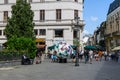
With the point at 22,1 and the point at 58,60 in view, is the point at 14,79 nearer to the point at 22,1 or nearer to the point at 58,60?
the point at 58,60

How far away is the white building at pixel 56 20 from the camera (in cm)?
7200

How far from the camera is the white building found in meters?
72.0

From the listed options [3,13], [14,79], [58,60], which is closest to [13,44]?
[58,60]

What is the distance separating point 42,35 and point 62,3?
23.5 ft

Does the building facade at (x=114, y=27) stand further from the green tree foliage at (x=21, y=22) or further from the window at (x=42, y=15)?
the green tree foliage at (x=21, y=22)

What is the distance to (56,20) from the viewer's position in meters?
72.6

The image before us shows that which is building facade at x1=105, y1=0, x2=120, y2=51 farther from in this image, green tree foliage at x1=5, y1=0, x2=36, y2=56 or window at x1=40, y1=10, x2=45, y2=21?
green tree foliage at x1=5, y1=0, x2=36, y2=56

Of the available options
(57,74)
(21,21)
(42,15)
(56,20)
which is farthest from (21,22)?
(57,74)

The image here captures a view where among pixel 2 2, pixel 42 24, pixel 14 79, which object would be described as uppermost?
pixel 2 2

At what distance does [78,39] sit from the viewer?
7419cm

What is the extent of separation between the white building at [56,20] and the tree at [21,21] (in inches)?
454

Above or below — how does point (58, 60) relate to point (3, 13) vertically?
below

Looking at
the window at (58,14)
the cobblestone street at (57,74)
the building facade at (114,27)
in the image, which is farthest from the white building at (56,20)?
the cobblestone street at (57,74)

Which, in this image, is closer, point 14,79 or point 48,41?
point 14,79
